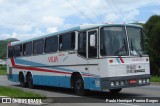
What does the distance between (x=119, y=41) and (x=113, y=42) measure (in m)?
0.34

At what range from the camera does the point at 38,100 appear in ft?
46.3

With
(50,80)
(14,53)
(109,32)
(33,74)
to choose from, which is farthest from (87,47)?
(14,53)

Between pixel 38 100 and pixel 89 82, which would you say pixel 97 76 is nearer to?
pixel 89 82

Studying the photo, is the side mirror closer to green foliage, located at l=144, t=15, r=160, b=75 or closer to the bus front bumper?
the bus front bumper

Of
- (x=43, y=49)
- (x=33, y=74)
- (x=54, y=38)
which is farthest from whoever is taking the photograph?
(x=33, y=74)

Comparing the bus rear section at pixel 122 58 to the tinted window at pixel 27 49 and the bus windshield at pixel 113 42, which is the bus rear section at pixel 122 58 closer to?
the bus windshield at pixel 113 42

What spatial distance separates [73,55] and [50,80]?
11.5 ft

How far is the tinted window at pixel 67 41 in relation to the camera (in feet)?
57.8

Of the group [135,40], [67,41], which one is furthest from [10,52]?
[135,40]

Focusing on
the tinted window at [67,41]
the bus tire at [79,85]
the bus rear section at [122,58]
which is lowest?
the bus tire at [79,85]

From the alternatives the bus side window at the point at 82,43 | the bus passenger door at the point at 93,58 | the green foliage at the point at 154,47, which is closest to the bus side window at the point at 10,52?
the bus side window at the point at 82,43

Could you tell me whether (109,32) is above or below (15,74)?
above

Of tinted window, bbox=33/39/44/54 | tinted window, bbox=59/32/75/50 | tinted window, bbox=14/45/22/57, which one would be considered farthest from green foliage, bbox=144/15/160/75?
tinted window, bbox=59/32/75/50

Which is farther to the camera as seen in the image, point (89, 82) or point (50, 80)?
point (50, 80)
